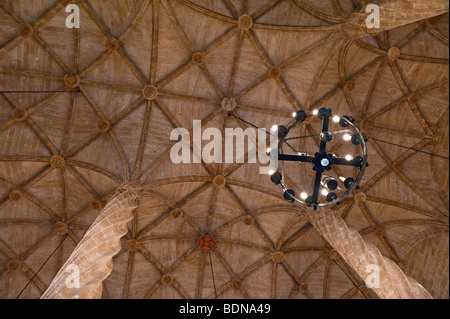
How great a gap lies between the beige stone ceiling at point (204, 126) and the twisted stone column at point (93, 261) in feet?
12.2

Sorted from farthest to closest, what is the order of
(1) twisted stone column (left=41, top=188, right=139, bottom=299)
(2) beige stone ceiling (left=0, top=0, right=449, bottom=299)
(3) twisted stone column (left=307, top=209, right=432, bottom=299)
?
(2) beige stone ceiling (left=0, top=0, right=449, bottom=299) < (3) twisted stone column (left=307, top=209, right=432, bottom=299) < (1) twisted stone column (left=41, top=188, right=139, bottom=299)

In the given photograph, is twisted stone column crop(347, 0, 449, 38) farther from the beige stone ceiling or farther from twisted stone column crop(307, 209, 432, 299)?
twisted stone column crop(307, 209, 432, 299)

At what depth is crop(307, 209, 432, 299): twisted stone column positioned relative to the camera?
8695mm

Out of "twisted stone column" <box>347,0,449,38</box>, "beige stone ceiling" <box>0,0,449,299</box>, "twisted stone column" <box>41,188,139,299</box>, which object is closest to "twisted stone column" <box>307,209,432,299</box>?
"beige stone ceiling" <box>0,0,449,299</box>

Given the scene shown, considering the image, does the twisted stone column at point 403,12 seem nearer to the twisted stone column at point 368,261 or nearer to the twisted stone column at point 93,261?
the twisted stone column at point 368,261

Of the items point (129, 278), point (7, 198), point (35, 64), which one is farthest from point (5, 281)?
point (35, 64)

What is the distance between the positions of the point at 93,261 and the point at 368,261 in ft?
19.8

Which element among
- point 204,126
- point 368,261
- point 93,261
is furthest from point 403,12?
point 93,261

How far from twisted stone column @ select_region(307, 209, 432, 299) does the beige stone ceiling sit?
2.79m

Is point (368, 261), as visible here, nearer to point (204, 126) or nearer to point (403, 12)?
point (403, 12)

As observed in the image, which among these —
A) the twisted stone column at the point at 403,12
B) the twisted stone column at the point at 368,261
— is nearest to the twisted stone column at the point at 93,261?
the twisted stone column at the point at 368,261

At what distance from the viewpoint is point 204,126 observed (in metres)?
15.0

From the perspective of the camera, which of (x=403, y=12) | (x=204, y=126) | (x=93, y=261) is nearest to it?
(x=93, y=261)

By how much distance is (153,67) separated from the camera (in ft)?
45.6
